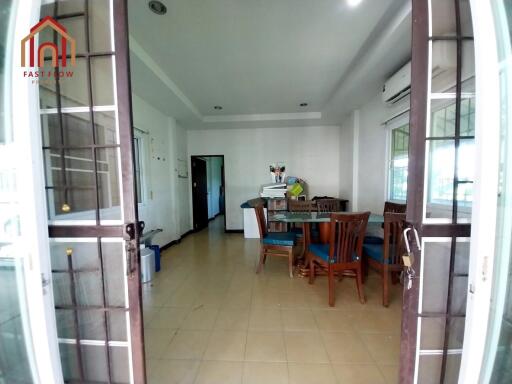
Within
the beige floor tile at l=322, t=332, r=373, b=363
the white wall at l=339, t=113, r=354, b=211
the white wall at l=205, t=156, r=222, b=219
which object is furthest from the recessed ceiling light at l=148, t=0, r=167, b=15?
the white wall at l=205, t=156, r=222, b=219

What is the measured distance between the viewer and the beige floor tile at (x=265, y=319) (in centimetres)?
173

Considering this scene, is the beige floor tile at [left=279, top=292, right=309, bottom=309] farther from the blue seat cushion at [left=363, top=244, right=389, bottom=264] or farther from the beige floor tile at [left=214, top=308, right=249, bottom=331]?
the blue seat cushion at [left=363, top=244, right=389, bottom=264]

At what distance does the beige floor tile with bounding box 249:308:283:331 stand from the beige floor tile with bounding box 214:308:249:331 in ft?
0.18

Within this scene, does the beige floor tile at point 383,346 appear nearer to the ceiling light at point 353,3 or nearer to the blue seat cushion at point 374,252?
the blue seat cushion at point 374,252

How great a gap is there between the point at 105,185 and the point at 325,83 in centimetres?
314

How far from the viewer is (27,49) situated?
0.82m

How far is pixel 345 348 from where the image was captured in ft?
4.94

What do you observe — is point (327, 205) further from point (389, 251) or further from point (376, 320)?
point (376, 320)

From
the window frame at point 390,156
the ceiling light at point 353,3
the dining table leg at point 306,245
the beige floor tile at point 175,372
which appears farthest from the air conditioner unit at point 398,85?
the beige floor tile at point 175,372

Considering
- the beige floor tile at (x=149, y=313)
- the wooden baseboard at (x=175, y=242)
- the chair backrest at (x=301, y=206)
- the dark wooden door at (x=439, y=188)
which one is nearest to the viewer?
the dark wooden door at (x=439, y=188)

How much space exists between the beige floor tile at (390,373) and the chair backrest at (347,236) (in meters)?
0.82

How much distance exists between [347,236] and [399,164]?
1636 mm

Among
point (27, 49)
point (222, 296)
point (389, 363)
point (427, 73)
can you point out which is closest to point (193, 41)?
point (27, 49)

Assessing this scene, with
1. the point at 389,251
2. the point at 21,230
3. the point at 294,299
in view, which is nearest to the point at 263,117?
the point at 389,251
